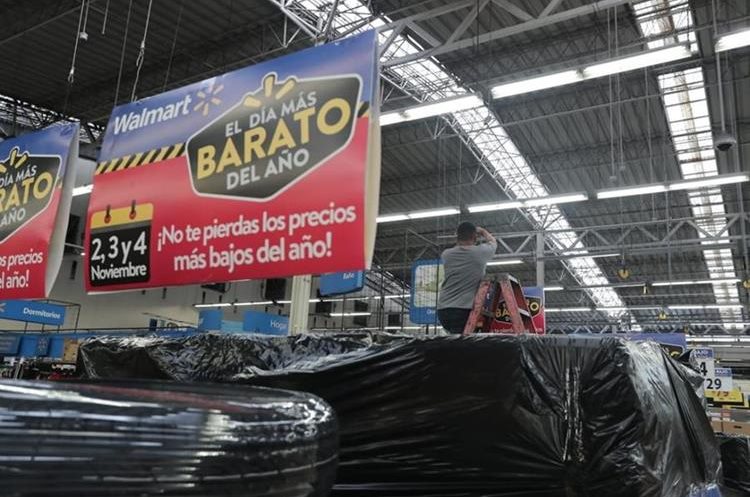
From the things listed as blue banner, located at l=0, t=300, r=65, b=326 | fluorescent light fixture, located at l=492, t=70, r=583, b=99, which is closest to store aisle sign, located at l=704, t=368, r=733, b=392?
fluorescent light fixture, located at l=492, t=70, r=583, b=99

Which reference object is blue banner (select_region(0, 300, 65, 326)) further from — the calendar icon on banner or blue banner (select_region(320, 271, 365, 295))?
the calendar icon on banner

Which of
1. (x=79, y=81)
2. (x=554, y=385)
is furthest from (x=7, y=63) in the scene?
(x=554, y=385)

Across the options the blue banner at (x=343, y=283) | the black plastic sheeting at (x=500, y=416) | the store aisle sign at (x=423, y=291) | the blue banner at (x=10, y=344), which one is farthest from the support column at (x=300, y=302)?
the blue banner at (x=10, y=344)

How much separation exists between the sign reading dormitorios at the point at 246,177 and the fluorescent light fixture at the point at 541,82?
5110 millimetres

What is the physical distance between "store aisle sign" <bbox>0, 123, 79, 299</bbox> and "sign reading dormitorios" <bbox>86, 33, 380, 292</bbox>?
0.37 m

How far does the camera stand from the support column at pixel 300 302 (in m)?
3.23

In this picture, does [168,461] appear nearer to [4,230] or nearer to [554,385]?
[554,385]

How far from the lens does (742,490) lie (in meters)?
3.16

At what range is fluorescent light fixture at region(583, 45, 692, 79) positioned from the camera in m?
5.70

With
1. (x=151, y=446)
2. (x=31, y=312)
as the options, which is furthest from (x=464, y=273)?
(x=31, y=312)

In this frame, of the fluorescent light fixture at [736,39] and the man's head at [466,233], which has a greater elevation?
the fluorescent light fixture at [736,39]

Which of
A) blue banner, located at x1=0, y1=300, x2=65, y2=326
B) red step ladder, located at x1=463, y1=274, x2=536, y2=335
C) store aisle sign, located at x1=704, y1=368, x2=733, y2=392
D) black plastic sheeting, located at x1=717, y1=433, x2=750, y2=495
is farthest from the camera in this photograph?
blue banner, located at x1=0, y1=300, x2=65, y2=326

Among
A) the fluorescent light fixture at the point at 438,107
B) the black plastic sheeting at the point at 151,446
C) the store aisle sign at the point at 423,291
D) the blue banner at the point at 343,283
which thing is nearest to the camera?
the black plastic sheeting at the point at 151,446

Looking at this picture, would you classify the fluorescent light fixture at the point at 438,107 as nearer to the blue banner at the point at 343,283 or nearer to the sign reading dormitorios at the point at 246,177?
the blue banner at the point at 343,283
